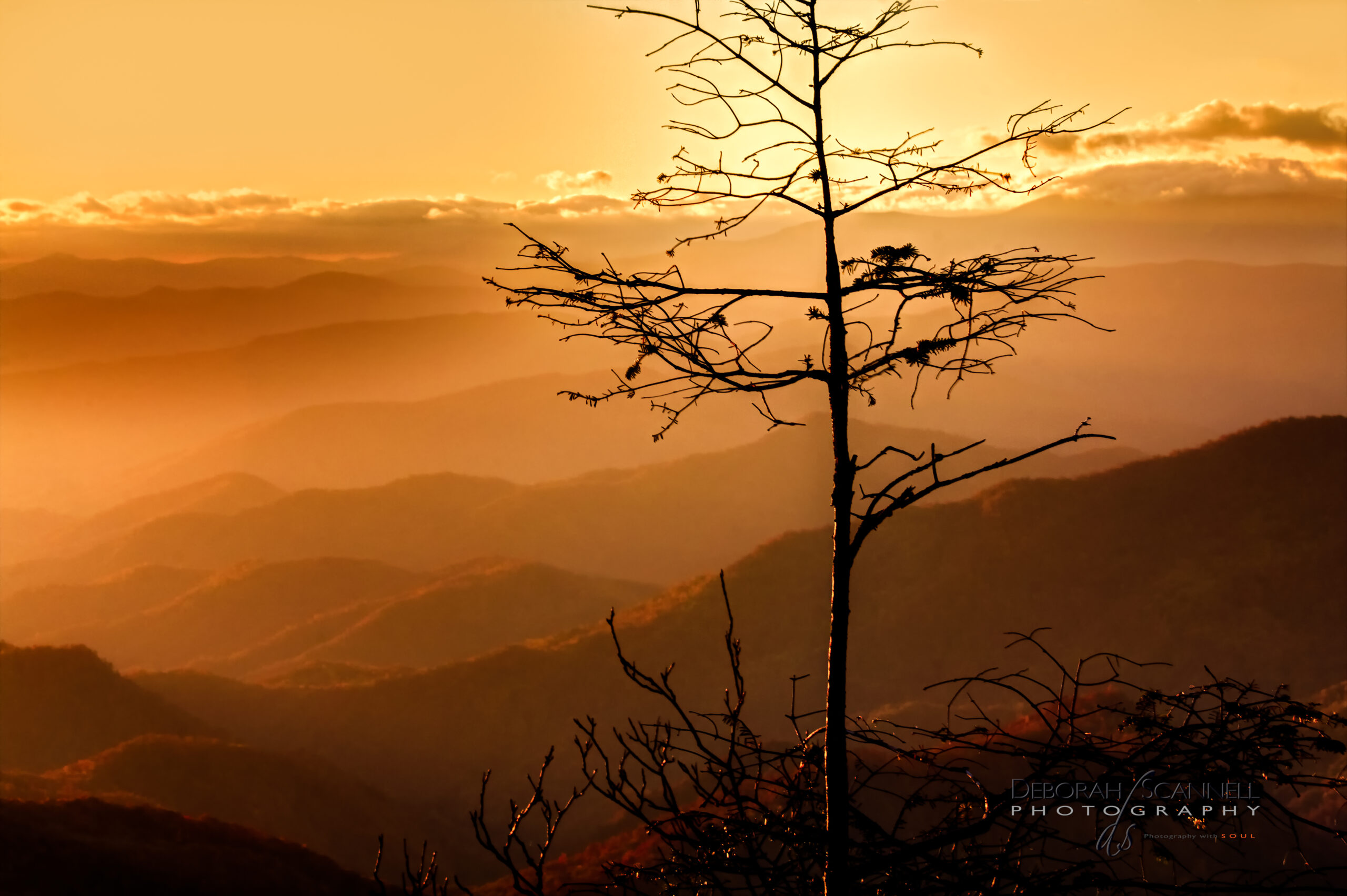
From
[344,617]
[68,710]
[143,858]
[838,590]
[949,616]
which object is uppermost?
[838,590]

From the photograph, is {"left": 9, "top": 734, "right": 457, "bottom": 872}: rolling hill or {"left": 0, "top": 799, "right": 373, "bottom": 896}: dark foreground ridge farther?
{"left": 9, "top": 734, "right": 457, "bottom": 872}: rolling hill

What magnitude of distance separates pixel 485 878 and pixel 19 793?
33865mm

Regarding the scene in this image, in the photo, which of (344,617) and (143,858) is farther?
(344,617)

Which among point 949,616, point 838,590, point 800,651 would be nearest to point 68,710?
point 800,651

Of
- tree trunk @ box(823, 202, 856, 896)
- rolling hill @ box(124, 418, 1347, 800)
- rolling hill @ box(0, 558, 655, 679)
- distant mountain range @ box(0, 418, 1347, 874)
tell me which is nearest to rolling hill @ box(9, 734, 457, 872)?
distant mountain range @ box(0, 418, 1347, 874)

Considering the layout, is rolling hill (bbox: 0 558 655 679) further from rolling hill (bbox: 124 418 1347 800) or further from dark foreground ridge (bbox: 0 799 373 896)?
dark foreground ridge (bbox: 0 799 373 896)

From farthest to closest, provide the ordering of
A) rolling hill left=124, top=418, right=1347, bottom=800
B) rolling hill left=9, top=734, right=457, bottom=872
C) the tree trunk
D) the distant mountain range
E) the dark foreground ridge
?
rolling hill left=124, top=418, right=1347, bottom=800
the distant mountain range
rolling hill left=9, top=734, right=457, bottom=872
the dark foreground ridge
the tree trunk

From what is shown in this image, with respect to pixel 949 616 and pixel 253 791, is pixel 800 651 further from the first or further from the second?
pixel 253 791

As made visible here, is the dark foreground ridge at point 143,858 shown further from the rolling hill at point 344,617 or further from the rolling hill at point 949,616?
the rolling hill at point 344,617

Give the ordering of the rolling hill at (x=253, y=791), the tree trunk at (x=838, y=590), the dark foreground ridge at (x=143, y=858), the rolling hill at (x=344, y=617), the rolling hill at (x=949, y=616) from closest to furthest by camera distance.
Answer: the tree trunk at (x=838, y=590) < the dark foreground ridge at (x=143, y=858) < the rolling hill at (x=253, y=791) < the rolling hill at (x=949, y=616) < the rolling hill at (x=344, y=617)

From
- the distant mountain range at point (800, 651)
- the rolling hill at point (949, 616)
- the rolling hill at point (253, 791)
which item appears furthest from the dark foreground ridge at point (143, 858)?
the rolling hill at point (949, 616)

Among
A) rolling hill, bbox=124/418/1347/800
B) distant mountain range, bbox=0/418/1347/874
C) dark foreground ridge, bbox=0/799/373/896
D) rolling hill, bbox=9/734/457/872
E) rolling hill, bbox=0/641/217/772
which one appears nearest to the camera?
dark foreground ridge, bbox=0/799/373/896

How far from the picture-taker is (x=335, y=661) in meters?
120

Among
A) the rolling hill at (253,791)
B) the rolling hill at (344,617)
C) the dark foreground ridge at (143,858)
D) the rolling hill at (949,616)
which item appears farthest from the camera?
the rolling hill at (344,617)
